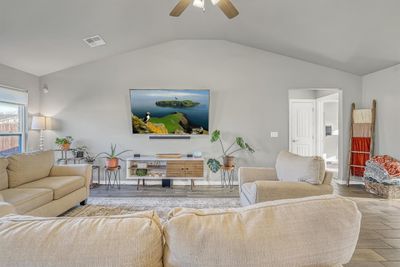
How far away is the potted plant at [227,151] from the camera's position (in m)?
5.06

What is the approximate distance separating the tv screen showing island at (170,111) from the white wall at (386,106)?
353cm

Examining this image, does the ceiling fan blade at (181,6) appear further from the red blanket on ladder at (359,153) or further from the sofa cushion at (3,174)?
the red blanket on ladder at (359,153)

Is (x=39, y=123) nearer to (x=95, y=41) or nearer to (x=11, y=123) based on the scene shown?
(x=11, y=123)

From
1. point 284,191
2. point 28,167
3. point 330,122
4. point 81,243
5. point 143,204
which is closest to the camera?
point 81,243

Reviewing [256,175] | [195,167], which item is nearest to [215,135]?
[195,167]

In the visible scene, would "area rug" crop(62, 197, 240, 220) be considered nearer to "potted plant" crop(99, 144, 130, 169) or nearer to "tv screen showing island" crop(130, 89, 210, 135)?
"potted plant" crop(99, 144, 130, 169)

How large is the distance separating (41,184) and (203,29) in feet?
13.0

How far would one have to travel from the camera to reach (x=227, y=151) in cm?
554

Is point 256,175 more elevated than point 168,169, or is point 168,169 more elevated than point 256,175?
point 256,175

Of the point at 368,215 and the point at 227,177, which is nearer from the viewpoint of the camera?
the point at 368,215

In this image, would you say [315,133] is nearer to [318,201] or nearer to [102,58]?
[102,58]

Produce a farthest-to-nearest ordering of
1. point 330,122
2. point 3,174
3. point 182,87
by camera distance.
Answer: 1. point 330,122
2. point 182,87
3. point 3,174

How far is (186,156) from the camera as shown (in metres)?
5.39

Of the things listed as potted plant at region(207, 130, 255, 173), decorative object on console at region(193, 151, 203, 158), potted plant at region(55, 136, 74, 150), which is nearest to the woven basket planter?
potted plant at region(207, 130, 255, 173)
